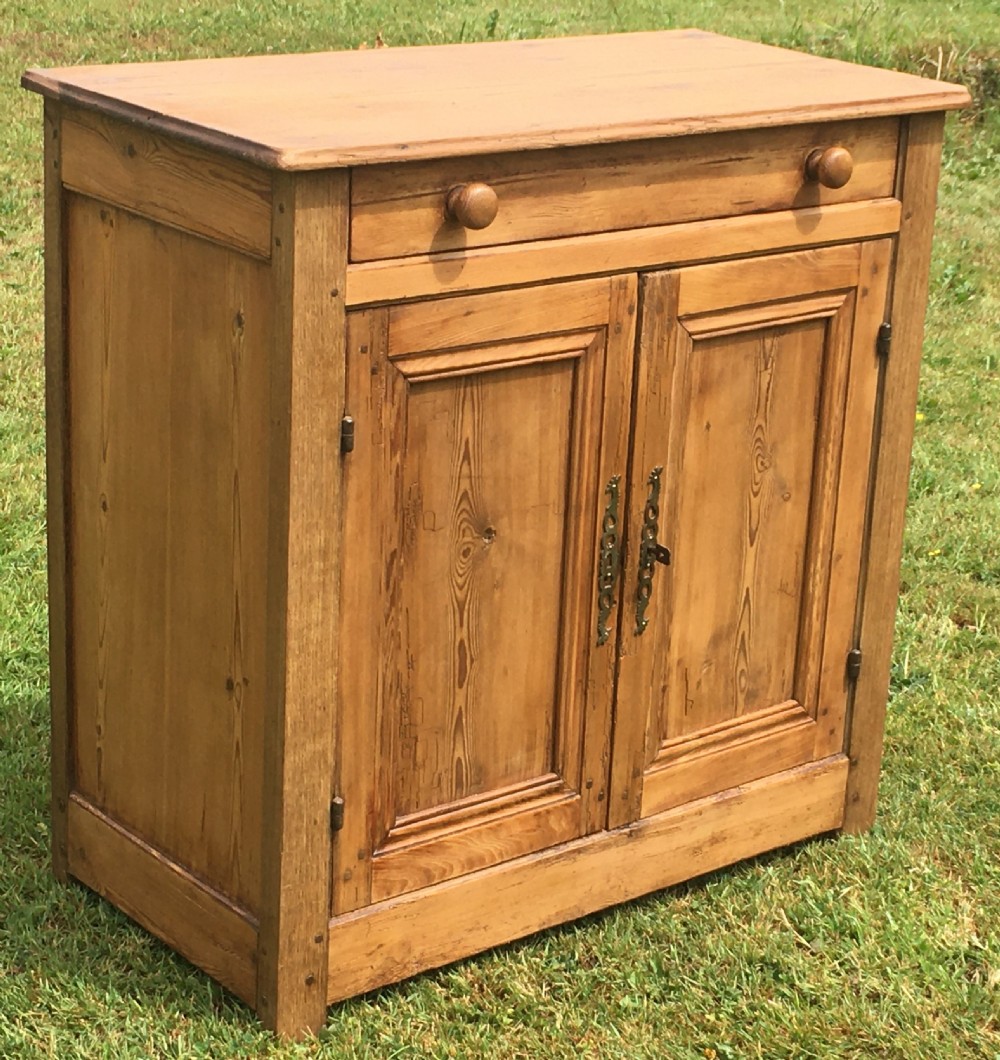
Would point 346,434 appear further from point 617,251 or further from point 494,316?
point 617,251

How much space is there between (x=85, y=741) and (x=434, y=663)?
784 mm

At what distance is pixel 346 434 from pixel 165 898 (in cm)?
104

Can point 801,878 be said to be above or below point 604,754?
below

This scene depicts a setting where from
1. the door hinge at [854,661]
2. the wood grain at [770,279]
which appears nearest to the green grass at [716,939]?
the door hinge at [854,661]

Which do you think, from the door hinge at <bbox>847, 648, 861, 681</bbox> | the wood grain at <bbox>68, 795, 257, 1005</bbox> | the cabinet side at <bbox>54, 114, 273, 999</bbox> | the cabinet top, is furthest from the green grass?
the cabinet top

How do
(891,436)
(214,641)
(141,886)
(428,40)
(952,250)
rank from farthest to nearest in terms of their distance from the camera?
(428,40) → (952,250) → (891,436) → (141,886) → (214,641)

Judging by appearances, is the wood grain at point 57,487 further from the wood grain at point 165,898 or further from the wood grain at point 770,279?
the wood grain at point 770,279

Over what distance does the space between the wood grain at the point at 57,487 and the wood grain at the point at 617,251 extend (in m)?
0.71

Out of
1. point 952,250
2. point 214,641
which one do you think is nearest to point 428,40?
point 952,250

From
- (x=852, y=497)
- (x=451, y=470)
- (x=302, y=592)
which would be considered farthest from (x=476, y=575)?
(x=852, y=497)

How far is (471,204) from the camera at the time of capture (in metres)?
3.20

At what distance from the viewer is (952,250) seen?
8.23 metres

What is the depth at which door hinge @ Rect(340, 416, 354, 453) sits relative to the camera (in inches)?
127

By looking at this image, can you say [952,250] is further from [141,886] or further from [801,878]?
[141,886]
